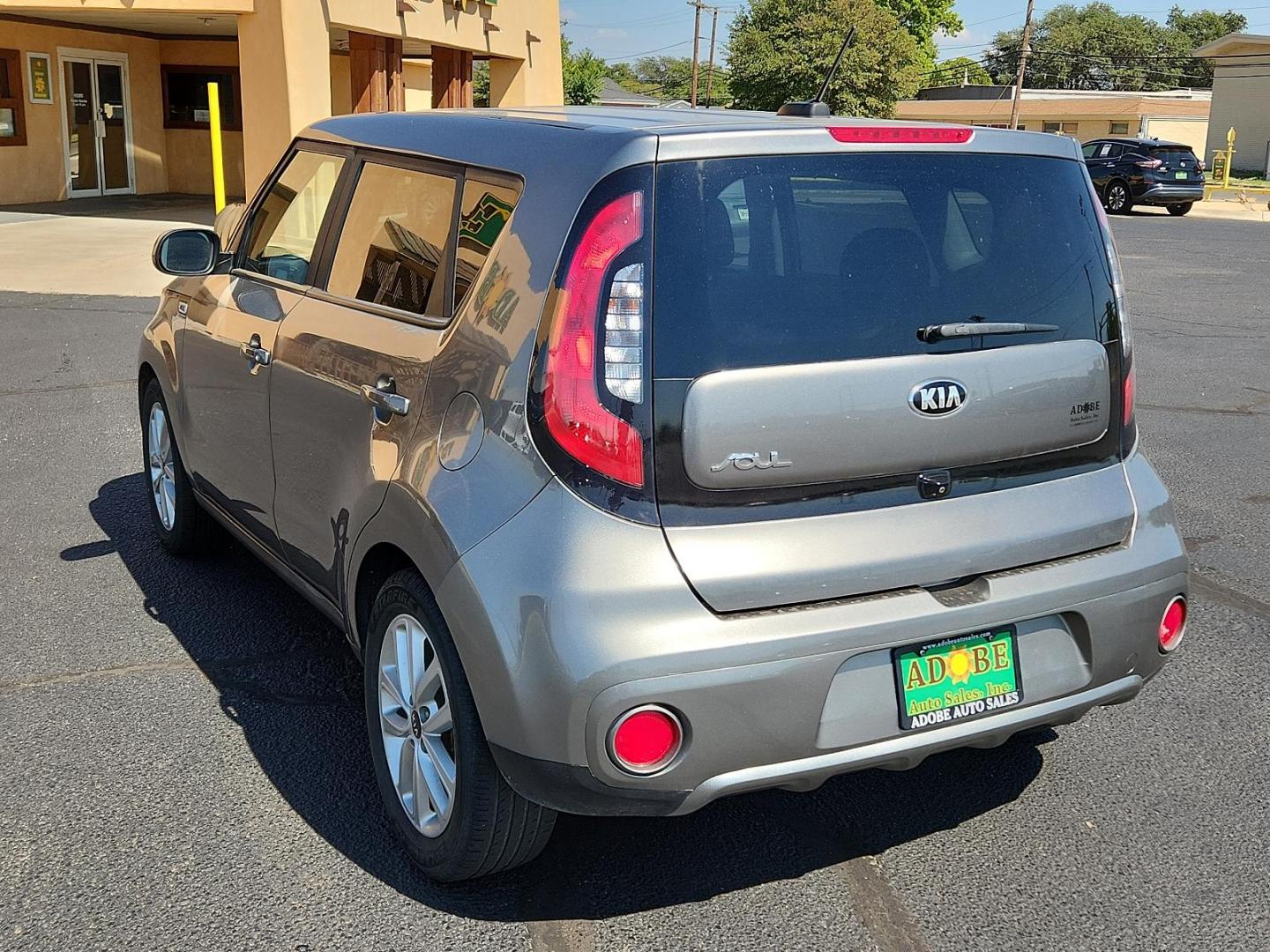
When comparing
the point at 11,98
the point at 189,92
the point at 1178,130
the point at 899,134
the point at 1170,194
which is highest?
the point at 1178,130

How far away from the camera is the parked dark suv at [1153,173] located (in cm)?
3094

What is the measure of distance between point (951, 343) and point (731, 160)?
2.07 ft

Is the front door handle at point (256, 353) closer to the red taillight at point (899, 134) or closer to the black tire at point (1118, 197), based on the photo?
the red taillight at point (899, 134)

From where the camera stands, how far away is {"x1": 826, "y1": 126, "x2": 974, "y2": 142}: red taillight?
2842 mm

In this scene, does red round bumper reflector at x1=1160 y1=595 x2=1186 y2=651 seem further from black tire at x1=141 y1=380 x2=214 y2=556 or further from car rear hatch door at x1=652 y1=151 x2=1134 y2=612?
black tire at x1=141 y1=380 x2=214 y2=556

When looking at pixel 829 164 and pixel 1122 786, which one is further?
pixel 1122 786

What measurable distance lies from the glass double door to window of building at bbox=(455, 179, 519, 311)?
21.8 m

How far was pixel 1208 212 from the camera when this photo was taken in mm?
33656

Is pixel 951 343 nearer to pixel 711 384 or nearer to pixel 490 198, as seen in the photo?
pixel 711 384

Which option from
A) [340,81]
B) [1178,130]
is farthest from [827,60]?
[340,81]

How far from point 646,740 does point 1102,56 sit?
4797 inches

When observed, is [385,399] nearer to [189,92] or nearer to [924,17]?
[189,92]

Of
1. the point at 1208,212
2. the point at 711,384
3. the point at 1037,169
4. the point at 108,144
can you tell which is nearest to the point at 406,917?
the point at 711,384

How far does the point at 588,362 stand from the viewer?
265 cm
